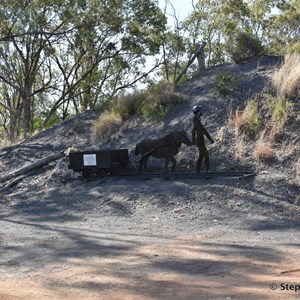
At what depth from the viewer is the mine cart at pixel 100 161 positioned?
1553cm

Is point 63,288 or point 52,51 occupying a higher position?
point 52,51

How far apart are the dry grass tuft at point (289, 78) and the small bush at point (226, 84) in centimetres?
131

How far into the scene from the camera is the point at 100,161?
51.2ft

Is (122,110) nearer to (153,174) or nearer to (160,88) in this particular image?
(160,88)

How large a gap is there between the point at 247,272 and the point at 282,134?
808 centimetres

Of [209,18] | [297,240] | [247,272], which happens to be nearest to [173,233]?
[297,240]

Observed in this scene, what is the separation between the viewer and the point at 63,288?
6.69 meters

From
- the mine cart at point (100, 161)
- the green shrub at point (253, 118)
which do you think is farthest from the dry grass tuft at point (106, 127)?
the green shrub at point (253, 118)

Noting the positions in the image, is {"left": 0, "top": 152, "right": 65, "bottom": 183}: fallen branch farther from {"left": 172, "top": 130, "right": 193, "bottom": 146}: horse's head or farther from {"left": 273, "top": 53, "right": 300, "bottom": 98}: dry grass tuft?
{"left": 273, "top": 53, "right": 300, "bottom": 98}: dry grass tuft

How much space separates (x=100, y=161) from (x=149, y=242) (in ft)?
20.8

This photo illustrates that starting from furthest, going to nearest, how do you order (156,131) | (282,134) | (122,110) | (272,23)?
(272,23) → (122,110) → (156,131) → (282,134)

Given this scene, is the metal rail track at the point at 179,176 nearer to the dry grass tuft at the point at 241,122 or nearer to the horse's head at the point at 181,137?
the horse's head at the point at 181,137

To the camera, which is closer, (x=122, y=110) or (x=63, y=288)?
(x=63, y=288)

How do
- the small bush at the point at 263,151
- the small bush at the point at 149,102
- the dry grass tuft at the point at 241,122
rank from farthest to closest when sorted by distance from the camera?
the small bush at the point at 149,102, the dry grass tuft at the point at 241,122, the small bush at the point at 263,151
